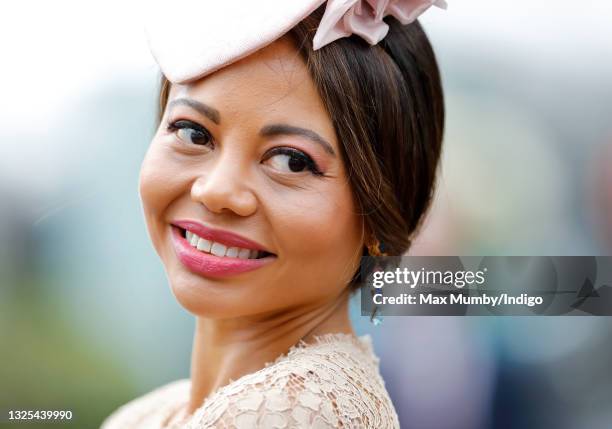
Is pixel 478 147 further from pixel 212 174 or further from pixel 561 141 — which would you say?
pixel 212 174

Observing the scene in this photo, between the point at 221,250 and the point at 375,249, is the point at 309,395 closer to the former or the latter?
the point at 221,250

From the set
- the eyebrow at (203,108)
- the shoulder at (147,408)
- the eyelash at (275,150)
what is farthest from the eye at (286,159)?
the shoulder at (147,408)

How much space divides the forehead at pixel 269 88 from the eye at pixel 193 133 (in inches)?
2.4

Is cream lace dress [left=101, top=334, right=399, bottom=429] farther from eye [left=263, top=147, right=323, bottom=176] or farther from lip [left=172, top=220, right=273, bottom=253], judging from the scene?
eye [left=263, top=147, right=323, bottom=176]

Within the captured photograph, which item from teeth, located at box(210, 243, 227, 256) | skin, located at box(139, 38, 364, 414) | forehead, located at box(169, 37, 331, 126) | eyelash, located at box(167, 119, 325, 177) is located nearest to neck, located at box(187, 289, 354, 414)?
skin, located at box(139, 38, 364, 414)

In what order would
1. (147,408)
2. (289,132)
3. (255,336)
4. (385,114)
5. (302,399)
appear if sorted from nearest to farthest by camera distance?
(302,399) < (289,132) < (385,114) < (255,336) < (147,408)

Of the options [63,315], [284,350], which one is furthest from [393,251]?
[63,315]

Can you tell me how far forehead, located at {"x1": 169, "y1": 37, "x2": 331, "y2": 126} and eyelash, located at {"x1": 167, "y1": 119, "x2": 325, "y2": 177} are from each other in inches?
2.3

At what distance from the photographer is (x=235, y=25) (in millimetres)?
1469

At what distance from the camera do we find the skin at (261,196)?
4.71 ft

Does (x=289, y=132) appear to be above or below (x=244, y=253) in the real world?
above

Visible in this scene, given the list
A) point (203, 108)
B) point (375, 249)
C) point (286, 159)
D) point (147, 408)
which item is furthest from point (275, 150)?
point (147, 408)

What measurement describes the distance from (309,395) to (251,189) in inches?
15.2

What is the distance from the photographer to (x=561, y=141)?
3012 mm
